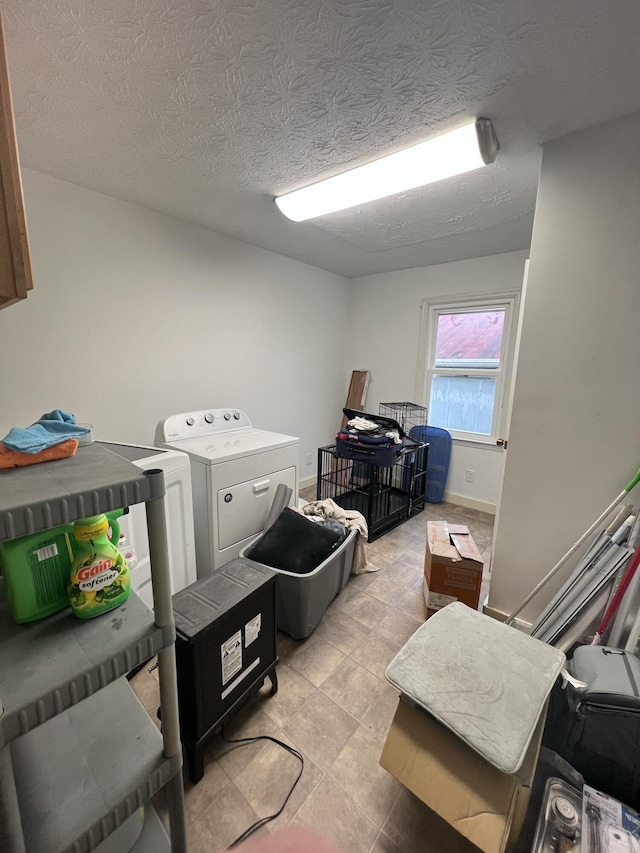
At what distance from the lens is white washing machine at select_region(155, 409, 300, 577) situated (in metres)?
1.82

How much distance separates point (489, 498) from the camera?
3205mm

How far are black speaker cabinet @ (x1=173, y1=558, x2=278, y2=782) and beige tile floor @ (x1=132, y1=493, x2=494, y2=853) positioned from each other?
0.10m

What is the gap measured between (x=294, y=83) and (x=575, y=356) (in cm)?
156

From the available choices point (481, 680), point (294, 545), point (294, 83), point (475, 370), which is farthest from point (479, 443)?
point (294, 83)

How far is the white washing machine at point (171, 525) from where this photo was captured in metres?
1.39

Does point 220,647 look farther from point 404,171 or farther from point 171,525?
point 404,171

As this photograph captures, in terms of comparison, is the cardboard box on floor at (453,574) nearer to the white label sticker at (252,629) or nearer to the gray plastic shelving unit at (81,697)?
the white label sticker at (252,629)

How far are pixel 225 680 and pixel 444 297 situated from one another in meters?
3.39

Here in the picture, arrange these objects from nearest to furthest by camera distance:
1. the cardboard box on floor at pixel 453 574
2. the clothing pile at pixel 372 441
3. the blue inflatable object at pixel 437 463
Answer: the cardboard box on floor at pixel 453 574 → the clothing pile at pixel 372 441 → the blue inflatable object at pixel 437 463

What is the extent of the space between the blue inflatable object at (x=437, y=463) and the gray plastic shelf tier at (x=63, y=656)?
300cm

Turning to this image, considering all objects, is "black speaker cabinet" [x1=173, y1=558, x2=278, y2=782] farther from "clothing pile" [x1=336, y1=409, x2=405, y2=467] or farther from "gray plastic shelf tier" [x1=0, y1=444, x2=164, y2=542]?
"clothing pile" [x1=336, y1=409, x2=405, y2=467]

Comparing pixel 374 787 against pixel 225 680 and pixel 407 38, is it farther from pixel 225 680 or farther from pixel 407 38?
pixel 407 38

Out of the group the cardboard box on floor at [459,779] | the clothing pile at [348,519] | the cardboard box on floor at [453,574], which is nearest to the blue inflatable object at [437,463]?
the clothing pile at [348,519]

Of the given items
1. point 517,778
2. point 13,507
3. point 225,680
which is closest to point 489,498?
point 517,778
